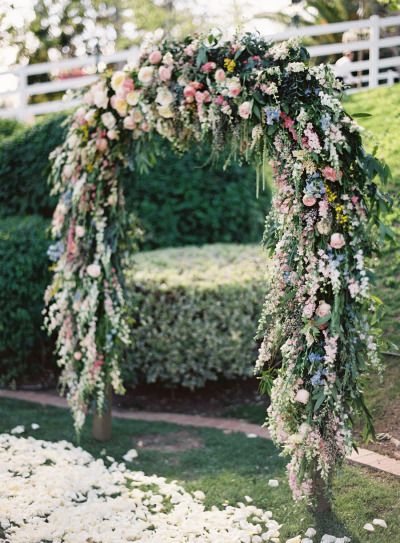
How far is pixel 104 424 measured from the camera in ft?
16.8

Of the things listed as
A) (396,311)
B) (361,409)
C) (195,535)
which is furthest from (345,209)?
(396,311)

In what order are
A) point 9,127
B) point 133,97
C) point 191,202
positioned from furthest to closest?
point 9,127 → point 191,202 → point 133,97

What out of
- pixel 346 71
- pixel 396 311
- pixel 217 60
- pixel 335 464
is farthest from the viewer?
pixel 346 71

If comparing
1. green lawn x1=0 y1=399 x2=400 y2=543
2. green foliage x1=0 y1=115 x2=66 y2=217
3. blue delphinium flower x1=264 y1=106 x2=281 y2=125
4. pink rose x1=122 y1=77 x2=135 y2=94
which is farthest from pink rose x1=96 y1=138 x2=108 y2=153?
green foliage x1=0 y1=115 x2=66 y2=217

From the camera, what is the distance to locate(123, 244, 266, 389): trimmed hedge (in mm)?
5871

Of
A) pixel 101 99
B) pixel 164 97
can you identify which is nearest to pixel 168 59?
pixel 164 97

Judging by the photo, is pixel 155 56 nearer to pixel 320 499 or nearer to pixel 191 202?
pixel 320 499

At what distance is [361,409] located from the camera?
11.5 ft

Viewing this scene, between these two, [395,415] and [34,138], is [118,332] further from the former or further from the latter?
[34,138]

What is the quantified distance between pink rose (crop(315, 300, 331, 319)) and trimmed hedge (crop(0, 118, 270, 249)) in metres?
4.48

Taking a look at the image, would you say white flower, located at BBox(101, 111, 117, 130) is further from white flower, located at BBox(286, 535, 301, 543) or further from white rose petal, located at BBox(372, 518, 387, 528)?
white rose petal, located at BBox(372, 518, 387, 528)

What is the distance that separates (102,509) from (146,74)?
2.52 m

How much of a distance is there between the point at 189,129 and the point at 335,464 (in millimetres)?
2095

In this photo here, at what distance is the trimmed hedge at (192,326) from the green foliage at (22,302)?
1084mm
